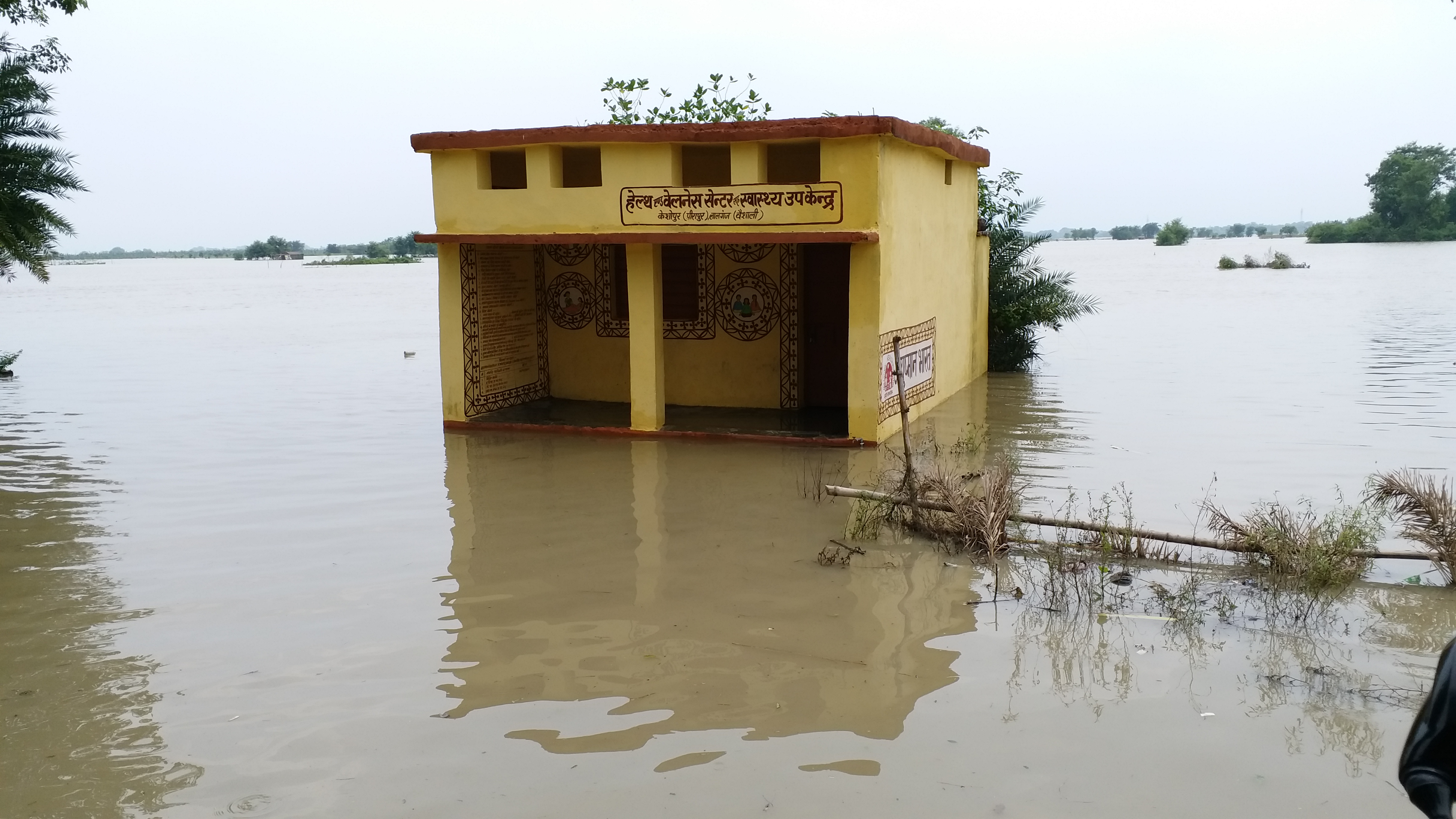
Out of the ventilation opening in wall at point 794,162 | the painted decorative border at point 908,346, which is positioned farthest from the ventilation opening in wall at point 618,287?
the painted decorative border at point 908,346

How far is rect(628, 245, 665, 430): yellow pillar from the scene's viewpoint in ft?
41.5

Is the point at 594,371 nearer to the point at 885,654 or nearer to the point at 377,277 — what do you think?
the point at 885,654

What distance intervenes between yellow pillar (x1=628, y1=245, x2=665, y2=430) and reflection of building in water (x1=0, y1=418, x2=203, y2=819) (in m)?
5.46

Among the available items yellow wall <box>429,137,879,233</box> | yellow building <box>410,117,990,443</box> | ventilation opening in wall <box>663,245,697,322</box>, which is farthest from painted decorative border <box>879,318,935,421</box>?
ventilation opening in wall <box>663,245,697,322</box>

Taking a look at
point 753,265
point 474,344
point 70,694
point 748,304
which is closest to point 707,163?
point 753,265

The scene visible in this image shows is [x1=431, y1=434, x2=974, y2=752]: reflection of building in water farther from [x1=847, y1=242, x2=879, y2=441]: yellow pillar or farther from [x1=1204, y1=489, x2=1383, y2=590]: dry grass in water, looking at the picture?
[x1=1204, y1=489, x2=1383, y2=590]: dry grass in water

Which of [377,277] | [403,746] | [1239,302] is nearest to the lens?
[403,746]

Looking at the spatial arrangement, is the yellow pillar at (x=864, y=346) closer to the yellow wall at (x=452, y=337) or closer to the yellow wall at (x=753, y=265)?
the yellow wall at (x=753, y=265)

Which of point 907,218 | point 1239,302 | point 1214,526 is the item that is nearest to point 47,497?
point 907,218

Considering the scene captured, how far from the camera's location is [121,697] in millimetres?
5777

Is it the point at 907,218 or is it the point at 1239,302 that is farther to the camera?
the point at 1239,302

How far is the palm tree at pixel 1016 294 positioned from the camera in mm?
19562

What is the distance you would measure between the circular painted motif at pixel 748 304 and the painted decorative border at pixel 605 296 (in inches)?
49.6

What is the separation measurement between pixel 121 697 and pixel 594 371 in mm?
9668
